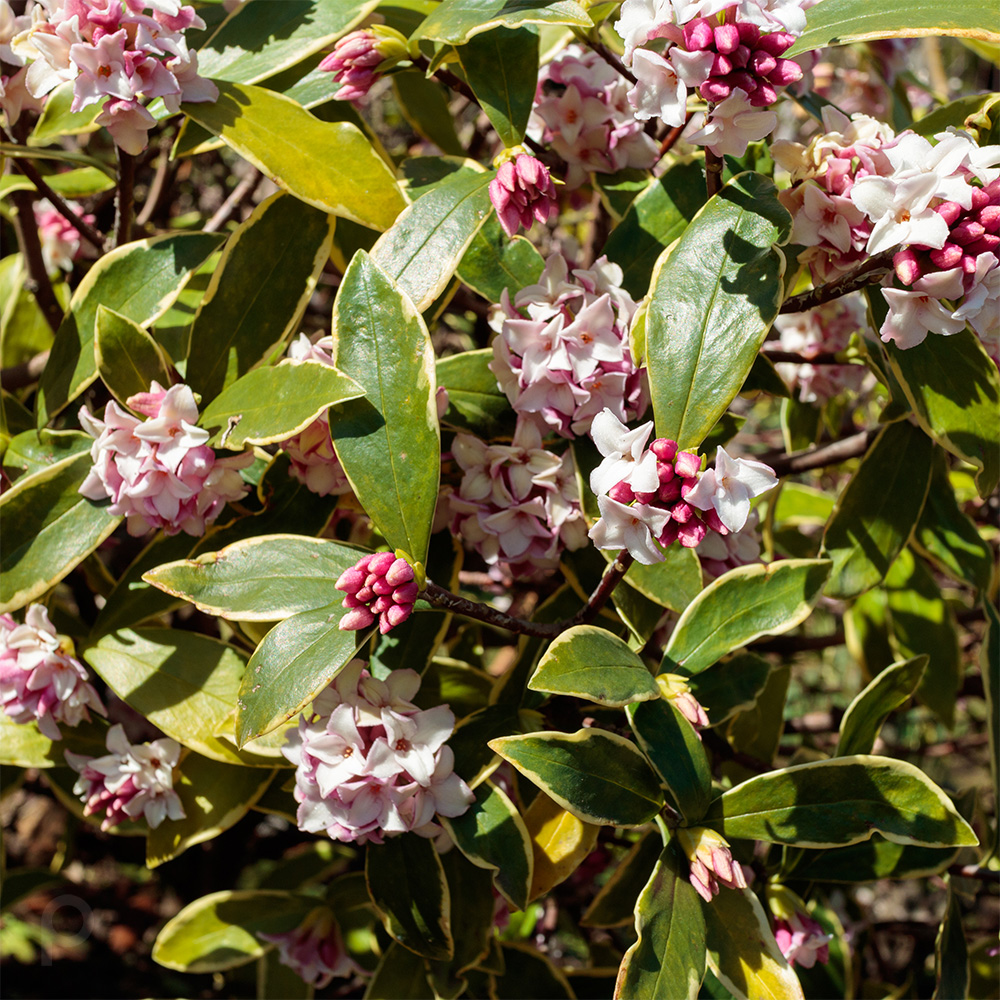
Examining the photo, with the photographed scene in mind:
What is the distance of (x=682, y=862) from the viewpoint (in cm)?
95

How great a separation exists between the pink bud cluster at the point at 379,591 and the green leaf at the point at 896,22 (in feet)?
1.99

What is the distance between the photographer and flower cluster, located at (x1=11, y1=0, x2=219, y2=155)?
0.93m

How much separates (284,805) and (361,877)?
0.25 metres

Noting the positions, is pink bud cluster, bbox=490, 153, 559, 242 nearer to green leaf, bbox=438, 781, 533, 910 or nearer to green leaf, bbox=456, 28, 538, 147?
green leaf, bbox=456, 28, 538, 147

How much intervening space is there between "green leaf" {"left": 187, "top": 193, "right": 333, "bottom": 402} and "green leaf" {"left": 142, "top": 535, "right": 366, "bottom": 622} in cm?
24

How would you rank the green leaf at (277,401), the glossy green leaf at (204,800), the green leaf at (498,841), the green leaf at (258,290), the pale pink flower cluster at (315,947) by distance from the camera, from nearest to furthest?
the green leaf at (277,401)
the green leaf at (498,841)
the green leaf at (258,290)
the glossy green leaf at (204,800)
the pale pink flower cluster at (315,947)

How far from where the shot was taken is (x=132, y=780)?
3.74ft

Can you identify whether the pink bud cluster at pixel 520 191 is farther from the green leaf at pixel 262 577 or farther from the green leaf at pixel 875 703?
the green leaf at pixel 875 703

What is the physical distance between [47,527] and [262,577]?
0.29 meters

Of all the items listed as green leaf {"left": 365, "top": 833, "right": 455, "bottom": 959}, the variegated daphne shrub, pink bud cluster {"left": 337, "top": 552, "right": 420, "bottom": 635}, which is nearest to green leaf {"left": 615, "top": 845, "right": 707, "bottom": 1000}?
the variegated daphne shrub

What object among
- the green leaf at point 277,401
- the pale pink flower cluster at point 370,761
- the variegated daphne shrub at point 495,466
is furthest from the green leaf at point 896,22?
the pale pink flower cluster at point 370,761

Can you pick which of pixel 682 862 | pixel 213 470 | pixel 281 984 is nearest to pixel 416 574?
pixel 213 470

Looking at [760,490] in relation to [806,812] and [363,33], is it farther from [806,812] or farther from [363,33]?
→ [363,33]

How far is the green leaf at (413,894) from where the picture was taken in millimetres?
1042
